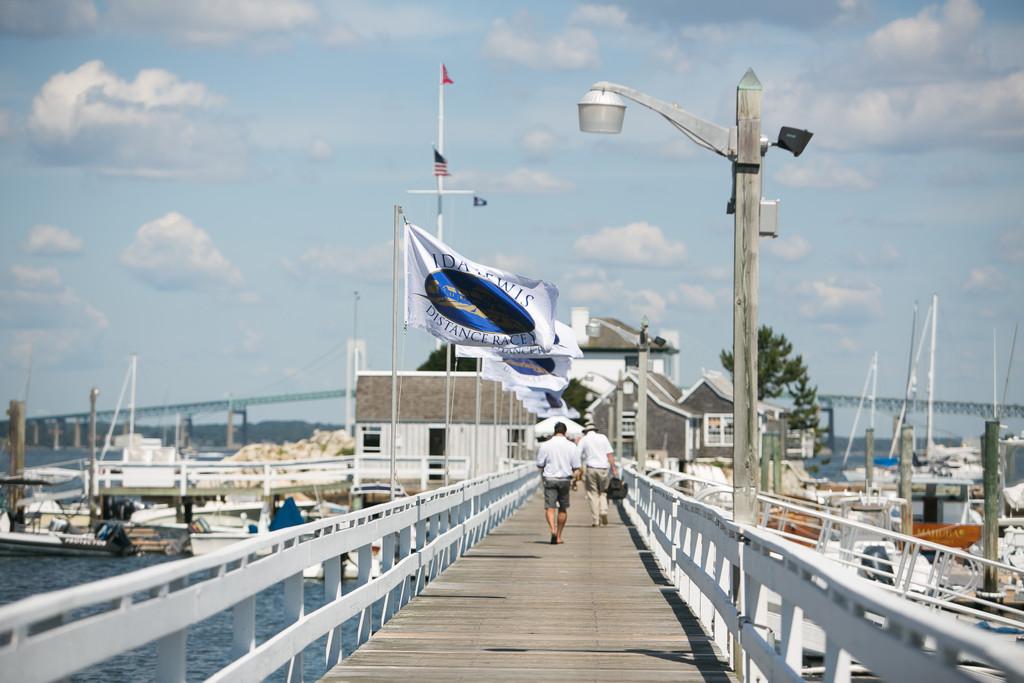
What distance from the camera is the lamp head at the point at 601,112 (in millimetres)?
13461

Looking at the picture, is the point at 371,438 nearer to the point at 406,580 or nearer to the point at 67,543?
the point at 67,543

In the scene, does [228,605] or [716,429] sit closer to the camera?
[228,605]

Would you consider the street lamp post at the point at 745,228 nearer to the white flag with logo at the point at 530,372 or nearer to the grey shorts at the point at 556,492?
the grey shorts at the point at 556,492

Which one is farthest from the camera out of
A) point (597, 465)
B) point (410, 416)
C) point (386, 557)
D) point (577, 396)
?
point (577, 396)

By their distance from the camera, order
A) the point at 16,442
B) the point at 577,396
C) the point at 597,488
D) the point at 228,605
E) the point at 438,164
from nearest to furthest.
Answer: the point at 228,605 < the point at 597,488 < the point at 438,164 < the point at 16,442 < the point at 577,396

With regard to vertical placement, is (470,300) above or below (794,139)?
below

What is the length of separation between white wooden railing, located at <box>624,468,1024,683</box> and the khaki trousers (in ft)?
44.8

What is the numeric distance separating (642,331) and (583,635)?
76.2 feet

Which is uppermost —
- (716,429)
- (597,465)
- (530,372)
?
(530,372)

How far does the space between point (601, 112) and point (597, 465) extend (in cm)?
1624

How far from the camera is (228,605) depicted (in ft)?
24.1

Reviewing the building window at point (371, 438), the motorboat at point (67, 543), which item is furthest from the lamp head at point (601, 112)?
the building window at point (371, 438)

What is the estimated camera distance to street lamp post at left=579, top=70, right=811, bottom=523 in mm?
11812

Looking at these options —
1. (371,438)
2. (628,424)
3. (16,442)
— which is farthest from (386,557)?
(628,424)
